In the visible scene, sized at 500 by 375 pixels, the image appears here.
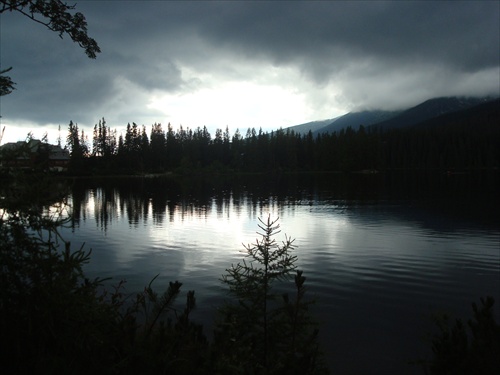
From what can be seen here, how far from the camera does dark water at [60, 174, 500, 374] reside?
12.0 m

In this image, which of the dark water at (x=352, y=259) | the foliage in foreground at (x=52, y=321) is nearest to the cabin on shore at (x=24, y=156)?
the foliage in foreground at (x=52, y=321)

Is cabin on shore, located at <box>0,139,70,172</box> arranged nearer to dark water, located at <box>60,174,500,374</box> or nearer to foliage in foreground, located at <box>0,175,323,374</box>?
foliage in foreground, located at <box>0,175,323,374</box>

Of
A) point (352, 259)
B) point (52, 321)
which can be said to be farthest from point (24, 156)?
point (352, 259)

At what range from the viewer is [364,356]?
34.4ft

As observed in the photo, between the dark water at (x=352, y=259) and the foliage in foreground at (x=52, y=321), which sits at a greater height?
the foliage in foreground at (x=52, y=321)

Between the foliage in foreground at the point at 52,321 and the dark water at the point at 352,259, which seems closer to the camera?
the foliage in foreground at the point at 52,321

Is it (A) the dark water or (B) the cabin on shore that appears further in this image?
(A) the dark water

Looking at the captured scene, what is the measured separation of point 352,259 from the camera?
21.2 metres

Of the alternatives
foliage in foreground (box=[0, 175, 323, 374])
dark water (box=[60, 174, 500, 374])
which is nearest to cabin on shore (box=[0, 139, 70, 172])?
foliage in foreground (box=[0, 175, 323, 374])

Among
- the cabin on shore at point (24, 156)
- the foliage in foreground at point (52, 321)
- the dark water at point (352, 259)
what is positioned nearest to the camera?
the foliage in foreground at point (52, 321)

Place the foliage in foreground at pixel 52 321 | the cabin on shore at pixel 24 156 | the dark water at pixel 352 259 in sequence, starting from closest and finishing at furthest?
the foliage in foreground at pixel 52 321 → the cabin on shore at pixel 24 156 → the dark water at pixel 352 259

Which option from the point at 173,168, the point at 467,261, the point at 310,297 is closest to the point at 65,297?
the point at 310,297

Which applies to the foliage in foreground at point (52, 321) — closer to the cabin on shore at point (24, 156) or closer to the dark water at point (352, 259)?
the cabin on shore at point (24, 156)

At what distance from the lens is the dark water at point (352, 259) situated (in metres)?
12.0
